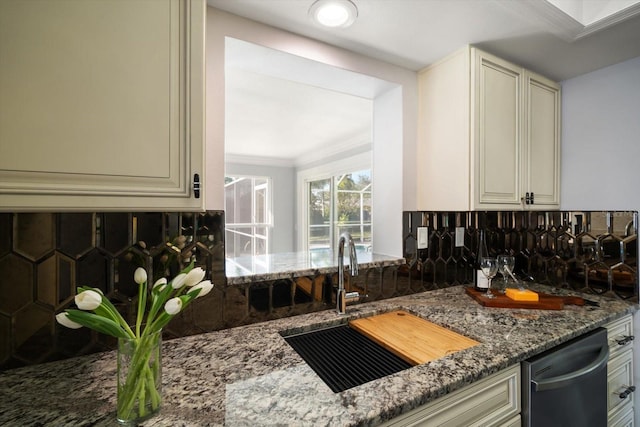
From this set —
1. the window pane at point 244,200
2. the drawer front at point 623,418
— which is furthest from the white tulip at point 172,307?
the window pane at point 244,200

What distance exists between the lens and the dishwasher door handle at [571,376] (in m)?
1.01

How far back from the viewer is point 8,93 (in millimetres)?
649

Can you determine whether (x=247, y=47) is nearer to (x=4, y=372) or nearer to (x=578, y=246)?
(x=4, y=372)

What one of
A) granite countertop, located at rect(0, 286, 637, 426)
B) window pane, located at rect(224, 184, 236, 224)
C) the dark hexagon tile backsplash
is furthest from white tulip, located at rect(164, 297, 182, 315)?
window pane, located at rect(224, 184, 236, 224)

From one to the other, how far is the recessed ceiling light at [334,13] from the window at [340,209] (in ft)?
8.01

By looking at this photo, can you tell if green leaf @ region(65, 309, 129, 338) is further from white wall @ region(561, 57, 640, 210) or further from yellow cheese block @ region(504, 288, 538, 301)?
white wall @ region(561, 57, 640, 210)

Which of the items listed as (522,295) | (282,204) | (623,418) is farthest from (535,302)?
(282,204)

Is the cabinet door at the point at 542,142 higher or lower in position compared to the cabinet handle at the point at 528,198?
higher

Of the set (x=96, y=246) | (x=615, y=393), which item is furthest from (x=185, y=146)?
(x=615, y=393)

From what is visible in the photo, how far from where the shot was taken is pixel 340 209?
4137 mm

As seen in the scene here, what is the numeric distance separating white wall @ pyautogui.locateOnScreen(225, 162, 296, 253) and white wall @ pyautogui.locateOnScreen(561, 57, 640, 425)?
407cm

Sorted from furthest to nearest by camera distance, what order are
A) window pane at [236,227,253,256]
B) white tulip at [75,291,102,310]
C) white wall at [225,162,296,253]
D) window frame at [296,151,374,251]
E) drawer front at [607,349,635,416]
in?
1. white wall at [225,162,296,253]
2. window pane at [236,227,253,256]
3. window frame at [296,151,374,251]
4. drawer front at [607,349,635,416]
5. white tulip at [75,291,102,310]

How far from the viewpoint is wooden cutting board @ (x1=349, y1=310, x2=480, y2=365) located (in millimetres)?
1034

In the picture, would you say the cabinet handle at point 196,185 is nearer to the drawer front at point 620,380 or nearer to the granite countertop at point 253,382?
the granite countertop at point 253,382
